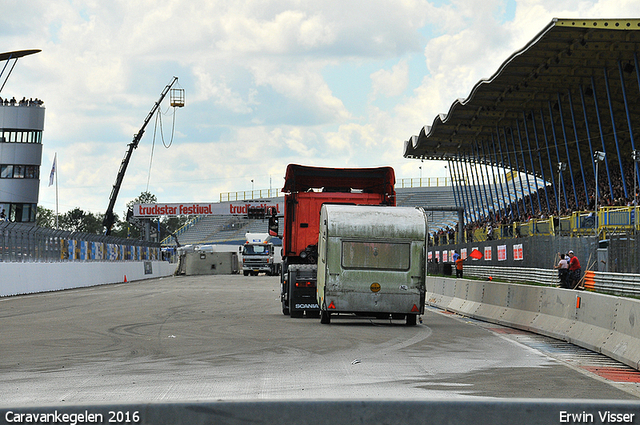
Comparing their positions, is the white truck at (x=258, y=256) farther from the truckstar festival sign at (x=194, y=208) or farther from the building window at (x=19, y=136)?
the building window at (x=19, y=136)

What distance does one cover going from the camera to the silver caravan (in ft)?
59.8

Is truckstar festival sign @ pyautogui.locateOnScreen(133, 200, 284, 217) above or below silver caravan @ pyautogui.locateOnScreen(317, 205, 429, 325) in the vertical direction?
above

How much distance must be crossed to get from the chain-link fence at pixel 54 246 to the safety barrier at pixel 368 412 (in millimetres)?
29058

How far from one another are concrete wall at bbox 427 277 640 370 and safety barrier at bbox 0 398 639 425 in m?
6.77

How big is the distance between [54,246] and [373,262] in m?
24.9

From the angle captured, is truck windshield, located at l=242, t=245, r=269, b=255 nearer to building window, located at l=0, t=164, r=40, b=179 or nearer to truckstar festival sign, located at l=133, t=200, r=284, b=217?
truckstar festival sign, located at l=133, t=200, r=284, b=217

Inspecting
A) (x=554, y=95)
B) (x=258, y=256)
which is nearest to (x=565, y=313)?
(x=554, y=95)

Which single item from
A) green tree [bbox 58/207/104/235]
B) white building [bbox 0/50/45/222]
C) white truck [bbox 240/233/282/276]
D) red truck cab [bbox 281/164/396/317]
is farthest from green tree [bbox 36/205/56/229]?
red truck cab [bbox 281/164/396/317]

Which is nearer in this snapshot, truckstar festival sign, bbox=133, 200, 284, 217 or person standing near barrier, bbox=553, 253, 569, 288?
person standing near barrier, bbox=553, 253, 569, 288

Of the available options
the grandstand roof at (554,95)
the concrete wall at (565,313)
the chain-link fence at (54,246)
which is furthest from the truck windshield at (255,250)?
the concrete wall at (565,313)

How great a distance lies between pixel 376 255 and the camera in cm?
1838

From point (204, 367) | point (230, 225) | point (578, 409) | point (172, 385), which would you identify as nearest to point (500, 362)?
point (204, 367)

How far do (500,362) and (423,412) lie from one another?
23.4 feet

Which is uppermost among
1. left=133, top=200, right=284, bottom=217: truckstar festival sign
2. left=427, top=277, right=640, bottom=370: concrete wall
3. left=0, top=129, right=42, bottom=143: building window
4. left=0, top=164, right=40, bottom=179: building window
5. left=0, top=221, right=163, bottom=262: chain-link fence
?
left=0, top=129, right=42, bottom=143: building window
